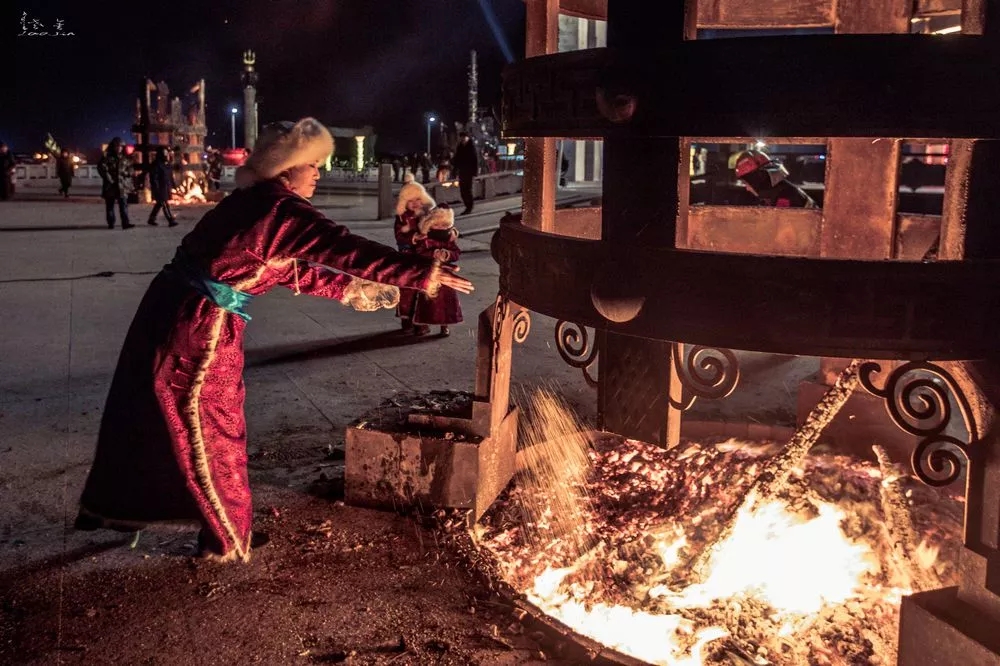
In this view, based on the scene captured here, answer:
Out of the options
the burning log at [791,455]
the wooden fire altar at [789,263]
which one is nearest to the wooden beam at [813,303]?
the wooden fire altar at [789,263]

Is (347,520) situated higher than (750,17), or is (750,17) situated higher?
(750,17)

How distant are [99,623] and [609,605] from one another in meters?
1.82

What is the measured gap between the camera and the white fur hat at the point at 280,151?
3.47 m

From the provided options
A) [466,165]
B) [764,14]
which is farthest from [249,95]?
[764,14]

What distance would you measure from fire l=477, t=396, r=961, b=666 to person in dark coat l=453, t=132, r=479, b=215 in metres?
14.5

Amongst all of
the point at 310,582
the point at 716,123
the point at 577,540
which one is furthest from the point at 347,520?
the point at 716,123

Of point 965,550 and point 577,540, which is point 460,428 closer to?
point 577,540

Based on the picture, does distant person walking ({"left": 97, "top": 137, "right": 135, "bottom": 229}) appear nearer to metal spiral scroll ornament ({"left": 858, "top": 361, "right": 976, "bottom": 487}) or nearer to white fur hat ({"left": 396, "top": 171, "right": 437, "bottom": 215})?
white fur hat ({"left": 396, "top": 171, "right": 437, "bottom": 215})

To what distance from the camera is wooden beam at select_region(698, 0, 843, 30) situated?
4.98 meters

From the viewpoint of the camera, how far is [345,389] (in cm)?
638

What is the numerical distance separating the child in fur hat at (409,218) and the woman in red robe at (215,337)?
14.8ft

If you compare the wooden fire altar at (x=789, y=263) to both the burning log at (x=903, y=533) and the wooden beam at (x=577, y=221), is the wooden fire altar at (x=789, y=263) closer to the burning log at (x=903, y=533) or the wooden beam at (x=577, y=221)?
the burning log at (x=903, y=533)

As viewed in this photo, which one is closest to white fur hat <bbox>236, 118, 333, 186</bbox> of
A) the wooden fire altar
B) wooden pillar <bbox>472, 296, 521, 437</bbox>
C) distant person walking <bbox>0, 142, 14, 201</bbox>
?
the wooden fire altar

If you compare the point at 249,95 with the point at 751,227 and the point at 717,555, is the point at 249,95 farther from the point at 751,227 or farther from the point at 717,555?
the point at 717,555
